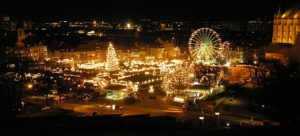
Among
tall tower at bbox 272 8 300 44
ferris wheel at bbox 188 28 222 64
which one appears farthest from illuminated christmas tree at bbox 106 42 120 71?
tall tower at bbox 272 8 300 44

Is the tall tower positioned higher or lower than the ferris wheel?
higher

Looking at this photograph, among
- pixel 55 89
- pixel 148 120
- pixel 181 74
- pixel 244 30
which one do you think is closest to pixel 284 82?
pixel 148 120

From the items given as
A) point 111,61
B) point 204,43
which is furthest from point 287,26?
point 111,61

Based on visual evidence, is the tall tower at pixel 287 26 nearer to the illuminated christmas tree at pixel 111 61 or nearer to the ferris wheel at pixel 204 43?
the ferris wheel at pixel 204 43

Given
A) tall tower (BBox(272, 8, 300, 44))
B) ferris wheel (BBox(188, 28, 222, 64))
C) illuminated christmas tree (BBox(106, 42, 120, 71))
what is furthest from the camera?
tall tower (BBox(272, 8, 300, 44))

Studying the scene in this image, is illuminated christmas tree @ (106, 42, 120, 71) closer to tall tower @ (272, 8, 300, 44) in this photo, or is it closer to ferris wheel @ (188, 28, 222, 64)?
ferris wheel @ (188, 28, 222, 64)

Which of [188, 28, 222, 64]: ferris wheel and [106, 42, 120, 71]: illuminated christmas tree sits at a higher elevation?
[188, 28, 222, 64]: ferris wheel

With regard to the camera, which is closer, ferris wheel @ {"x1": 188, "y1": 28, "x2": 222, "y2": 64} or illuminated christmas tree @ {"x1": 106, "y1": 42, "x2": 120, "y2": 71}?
ferris wheel @ {"x1": 188, "y1": 28, "x2": 222, "y2": 64}

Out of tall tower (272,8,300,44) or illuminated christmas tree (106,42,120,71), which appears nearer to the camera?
illuminated christmas tree (106,42,120,71)

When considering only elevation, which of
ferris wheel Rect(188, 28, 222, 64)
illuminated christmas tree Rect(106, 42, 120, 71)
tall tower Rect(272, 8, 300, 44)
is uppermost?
tall tower Rect(272, 8, 300, 44)

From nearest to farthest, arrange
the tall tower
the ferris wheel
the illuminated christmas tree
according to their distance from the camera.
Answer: the ferris wheel < the illuminated christmas tree < the tall tower
